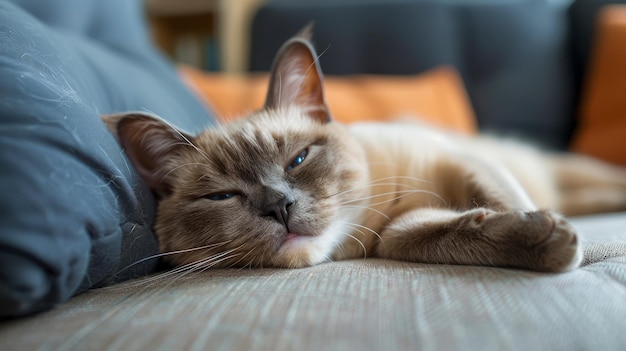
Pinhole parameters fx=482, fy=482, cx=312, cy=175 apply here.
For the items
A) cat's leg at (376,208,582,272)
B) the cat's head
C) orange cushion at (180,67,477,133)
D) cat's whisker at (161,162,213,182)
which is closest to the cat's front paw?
cat's leg at (376,208,582,272)

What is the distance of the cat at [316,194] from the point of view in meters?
1.02

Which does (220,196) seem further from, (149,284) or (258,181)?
(149,284)

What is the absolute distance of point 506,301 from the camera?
75cm

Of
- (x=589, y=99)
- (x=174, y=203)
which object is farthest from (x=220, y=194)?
(x=589, y=99)

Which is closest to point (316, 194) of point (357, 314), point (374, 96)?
point (357, 314)

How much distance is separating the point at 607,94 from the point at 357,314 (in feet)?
7.67

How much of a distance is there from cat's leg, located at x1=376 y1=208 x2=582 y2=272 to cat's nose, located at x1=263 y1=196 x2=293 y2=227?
11.4 inches

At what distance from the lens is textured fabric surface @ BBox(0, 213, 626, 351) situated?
2.12 ft

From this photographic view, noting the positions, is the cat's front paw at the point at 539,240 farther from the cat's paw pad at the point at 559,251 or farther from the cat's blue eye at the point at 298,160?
the cat's blue eye at the point at 298,160

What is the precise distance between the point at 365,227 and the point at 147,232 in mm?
535

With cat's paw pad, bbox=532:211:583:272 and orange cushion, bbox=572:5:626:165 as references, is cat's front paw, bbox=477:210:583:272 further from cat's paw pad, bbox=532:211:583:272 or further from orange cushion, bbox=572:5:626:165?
orange cushion, bbox=572:5:626:165

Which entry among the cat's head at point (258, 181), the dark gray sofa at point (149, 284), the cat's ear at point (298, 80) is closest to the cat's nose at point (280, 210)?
the cat's head at point (258, 181)

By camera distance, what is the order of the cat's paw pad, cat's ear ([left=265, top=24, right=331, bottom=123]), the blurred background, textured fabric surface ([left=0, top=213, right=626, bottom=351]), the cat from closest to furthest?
textured fabric surface ([left=0, top=213, right=626, bottom=351]), the cat's paw pad, the cat, cat's ear ([left=265, top=24, right=331, bottom=123]), the blurred background

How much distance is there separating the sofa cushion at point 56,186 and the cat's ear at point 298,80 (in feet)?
1.52
